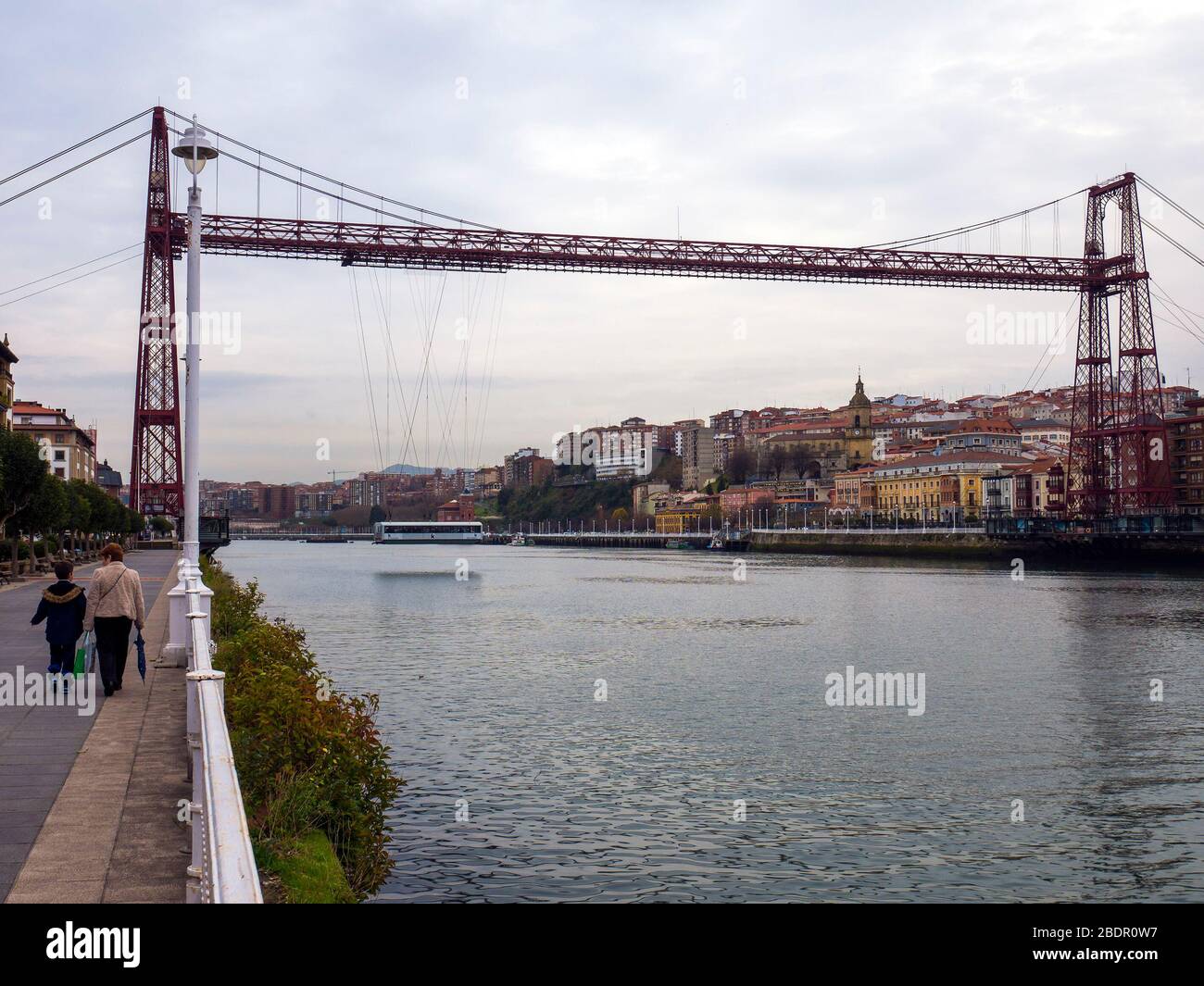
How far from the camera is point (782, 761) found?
12406 mm

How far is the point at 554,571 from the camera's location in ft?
224

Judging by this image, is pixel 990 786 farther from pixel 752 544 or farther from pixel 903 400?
pixel 903 400

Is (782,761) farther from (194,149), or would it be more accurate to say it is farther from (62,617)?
(194,149)

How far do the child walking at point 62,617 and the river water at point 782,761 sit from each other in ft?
10.4

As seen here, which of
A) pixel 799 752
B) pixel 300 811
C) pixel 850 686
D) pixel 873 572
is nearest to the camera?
pixel 300 811

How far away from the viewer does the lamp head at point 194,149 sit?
1245 centimetres

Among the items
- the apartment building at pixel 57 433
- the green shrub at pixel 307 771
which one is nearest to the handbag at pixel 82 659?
the green shrub at pixel 307 771

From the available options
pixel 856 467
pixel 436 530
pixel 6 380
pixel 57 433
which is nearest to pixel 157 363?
pixel 6 380

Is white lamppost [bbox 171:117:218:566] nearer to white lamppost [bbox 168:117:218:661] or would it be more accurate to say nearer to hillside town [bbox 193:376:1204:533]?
white lamppost [bbox 168:117:218:661]

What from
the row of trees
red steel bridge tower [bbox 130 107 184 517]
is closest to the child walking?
the row of trees

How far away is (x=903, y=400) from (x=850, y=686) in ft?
597

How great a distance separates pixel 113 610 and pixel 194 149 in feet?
18.3

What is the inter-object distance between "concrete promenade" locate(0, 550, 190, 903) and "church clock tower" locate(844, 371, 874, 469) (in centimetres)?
15103
